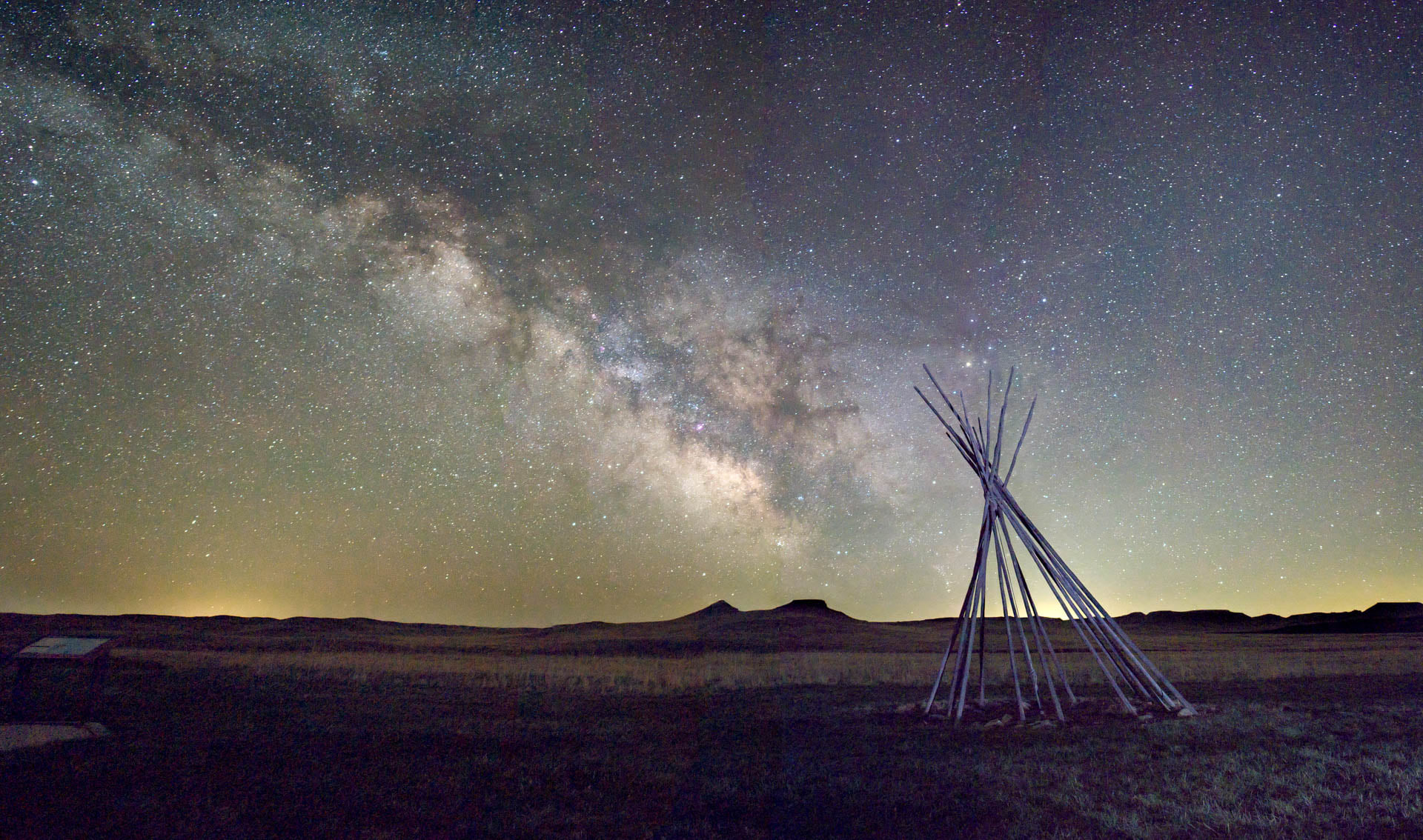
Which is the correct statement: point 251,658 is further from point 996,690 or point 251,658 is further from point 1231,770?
point 1231,770

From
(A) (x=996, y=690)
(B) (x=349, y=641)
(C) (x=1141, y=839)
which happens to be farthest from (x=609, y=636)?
(C) (x=1141, y=839)

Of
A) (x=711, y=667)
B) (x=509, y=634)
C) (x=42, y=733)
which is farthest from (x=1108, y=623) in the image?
(x=509, y=634)

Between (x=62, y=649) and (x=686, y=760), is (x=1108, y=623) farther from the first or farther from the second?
(x=62, y=649)

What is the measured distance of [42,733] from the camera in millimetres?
7184

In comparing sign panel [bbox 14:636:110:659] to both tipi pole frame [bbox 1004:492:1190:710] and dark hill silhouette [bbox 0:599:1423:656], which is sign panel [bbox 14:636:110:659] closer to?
dark hill silhouette [bbox 0:599:1423:656]

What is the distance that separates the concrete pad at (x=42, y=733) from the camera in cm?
684

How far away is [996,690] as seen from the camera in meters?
11.8

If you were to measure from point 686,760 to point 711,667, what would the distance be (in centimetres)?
883

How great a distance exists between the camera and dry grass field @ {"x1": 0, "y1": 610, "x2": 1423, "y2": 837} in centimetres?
477

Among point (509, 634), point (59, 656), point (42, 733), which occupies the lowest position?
point (509, 634)

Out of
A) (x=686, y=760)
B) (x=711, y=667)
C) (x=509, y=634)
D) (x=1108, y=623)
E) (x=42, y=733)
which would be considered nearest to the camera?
(x=686, y=760)

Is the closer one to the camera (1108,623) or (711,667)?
(1108,623)

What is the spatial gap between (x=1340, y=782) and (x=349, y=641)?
22.8 meters

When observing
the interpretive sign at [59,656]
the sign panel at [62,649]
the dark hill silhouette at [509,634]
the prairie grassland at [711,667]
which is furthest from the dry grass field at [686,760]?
the dark hill silhouette at [509,634]
